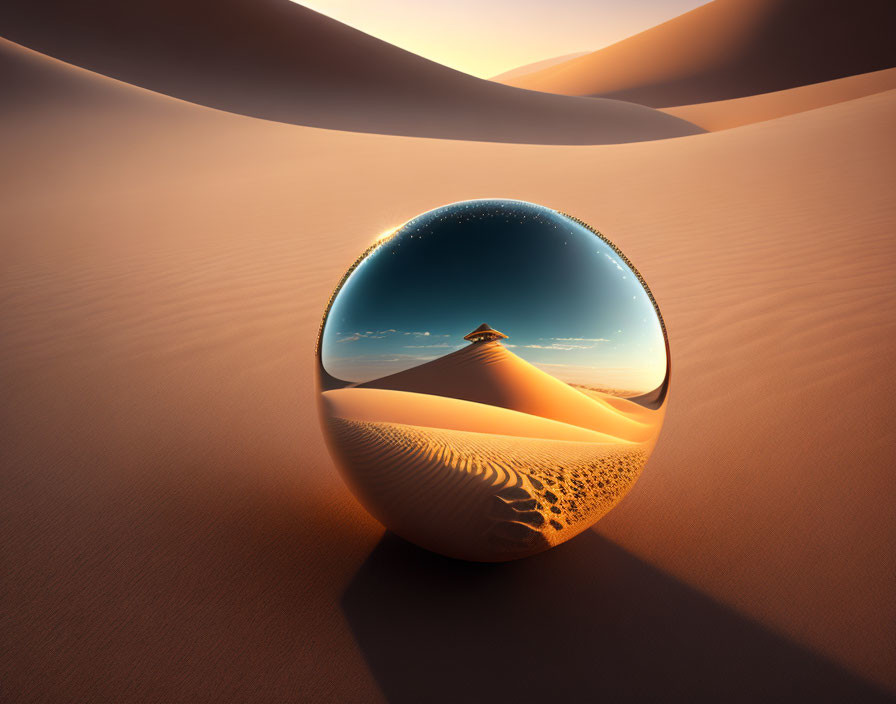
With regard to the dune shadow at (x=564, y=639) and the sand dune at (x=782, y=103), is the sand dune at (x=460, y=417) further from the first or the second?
the sand dune at (x=782, y=103)

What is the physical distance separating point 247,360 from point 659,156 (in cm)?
1063

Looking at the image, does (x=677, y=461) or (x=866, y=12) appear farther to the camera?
(x=866, y=12)

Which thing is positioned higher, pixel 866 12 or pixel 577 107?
pixel 866 12

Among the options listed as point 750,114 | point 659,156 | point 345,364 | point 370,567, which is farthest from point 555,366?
point 750,114

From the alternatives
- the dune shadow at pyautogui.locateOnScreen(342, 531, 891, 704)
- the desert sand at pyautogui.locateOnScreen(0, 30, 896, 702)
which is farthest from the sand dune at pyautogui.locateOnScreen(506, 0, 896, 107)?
the dune shadow at pyautogui.locateOnScreen(342, 531, 891, 704)

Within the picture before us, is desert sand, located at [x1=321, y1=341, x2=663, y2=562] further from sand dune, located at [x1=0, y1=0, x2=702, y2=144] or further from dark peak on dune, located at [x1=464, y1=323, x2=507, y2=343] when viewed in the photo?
sand dune, located at [x1=0, y1=0, x2=702, y2=144]

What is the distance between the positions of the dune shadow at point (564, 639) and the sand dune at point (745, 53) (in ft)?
232

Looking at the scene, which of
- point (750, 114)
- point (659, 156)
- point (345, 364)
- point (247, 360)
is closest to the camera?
point (345, 364)

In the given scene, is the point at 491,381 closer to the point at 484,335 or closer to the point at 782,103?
the point at 484,335

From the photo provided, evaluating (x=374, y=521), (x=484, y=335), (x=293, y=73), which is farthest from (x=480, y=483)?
(x=293, y=73)

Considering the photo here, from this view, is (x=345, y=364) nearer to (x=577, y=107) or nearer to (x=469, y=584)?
(x=469, y=584)

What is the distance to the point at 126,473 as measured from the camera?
263cm

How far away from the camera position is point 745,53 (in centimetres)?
6512

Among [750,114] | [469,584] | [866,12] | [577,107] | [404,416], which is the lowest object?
[469,584]
